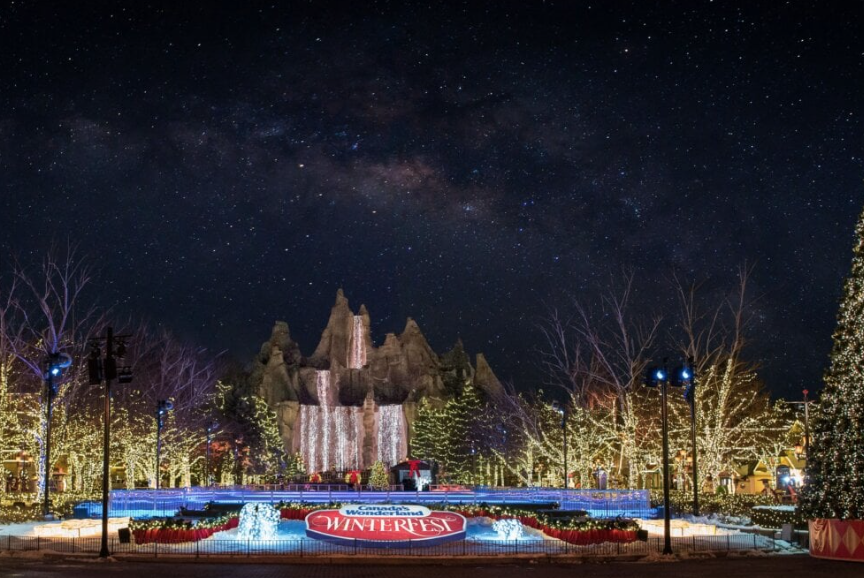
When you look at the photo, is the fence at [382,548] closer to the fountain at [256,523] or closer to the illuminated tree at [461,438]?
the fountain at [256,523]

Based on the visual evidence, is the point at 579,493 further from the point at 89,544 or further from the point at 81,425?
the point at 81,425

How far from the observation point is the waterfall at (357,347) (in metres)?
126

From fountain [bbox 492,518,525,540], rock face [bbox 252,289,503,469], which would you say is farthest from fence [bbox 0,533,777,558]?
rock face [bbox 252,289,503,469]

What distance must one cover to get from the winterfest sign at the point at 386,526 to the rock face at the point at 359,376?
7224 cm

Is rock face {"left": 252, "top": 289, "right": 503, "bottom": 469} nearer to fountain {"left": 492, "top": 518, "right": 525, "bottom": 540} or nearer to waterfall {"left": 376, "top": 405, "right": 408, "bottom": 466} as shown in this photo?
waterfall {"left": 376, "top": 405, "right": 408, "bottom": 466}

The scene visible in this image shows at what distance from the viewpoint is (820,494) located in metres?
23.5

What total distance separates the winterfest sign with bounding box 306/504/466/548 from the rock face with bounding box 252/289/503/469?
72241 millimetres

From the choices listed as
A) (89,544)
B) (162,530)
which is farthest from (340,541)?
(89,544)

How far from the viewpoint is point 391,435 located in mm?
110188

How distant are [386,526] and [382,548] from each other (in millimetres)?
→ 729

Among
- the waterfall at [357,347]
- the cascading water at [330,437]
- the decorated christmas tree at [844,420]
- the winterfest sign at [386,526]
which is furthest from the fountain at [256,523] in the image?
the waterfall at [357,347]

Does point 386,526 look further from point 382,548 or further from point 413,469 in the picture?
point 413,469

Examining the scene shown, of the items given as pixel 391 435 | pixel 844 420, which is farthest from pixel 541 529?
pixel 391 435

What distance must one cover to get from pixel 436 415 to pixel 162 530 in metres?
62.8
